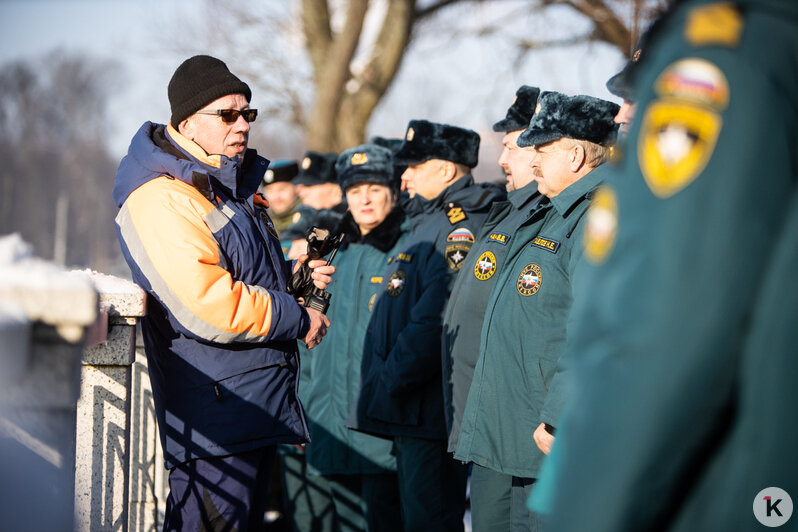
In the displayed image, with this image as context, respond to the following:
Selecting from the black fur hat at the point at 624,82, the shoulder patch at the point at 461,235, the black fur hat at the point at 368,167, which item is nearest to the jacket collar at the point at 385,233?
the black fur hat at the point at 368,167

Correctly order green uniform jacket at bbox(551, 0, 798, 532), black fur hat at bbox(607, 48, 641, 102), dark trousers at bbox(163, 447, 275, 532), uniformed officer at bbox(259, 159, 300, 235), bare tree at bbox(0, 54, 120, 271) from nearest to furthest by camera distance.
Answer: green uniform jacket at bbox(551, 0, 798, 532) < black fur hat at bbox(607, 48, 641, 102) < dark trousers at bbox(163, 447, 275, 532) < uniformed officer at bbox(259, 159, 300, 235) < bare tree at bbox(0, 54, 120, 271)

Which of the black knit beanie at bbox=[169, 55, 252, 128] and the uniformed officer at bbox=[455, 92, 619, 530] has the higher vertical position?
the black knit beanie at bbox=[169, 55, 252, 128]

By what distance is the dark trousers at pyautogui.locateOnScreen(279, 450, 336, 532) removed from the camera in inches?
224

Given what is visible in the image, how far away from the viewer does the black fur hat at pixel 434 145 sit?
5.20 meters

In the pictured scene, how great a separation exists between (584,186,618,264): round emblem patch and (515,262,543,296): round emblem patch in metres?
1.93

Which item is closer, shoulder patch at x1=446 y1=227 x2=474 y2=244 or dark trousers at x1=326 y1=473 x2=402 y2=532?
shoulder patch at x1=446 y1=227 x2=474 y2=244

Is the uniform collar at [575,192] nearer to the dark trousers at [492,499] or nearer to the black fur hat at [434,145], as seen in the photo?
the dark trousers at [492,499]

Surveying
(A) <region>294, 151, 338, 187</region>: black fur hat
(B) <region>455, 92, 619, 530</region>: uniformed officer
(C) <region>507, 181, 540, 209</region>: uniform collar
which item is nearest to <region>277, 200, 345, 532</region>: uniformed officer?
(A) <region>294, 151, 338, 187</region>: black fur hat

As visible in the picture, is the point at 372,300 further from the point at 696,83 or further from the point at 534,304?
the point at 696,83

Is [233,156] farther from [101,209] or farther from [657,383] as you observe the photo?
[101,209]

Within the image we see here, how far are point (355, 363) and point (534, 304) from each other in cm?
205

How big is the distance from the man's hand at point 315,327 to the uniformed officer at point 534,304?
68 centimetres

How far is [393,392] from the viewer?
14.6 feet

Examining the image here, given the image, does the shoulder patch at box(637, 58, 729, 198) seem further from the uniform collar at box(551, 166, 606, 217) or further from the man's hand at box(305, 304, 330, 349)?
the man's hand at box(305, 304, 330, 349)
